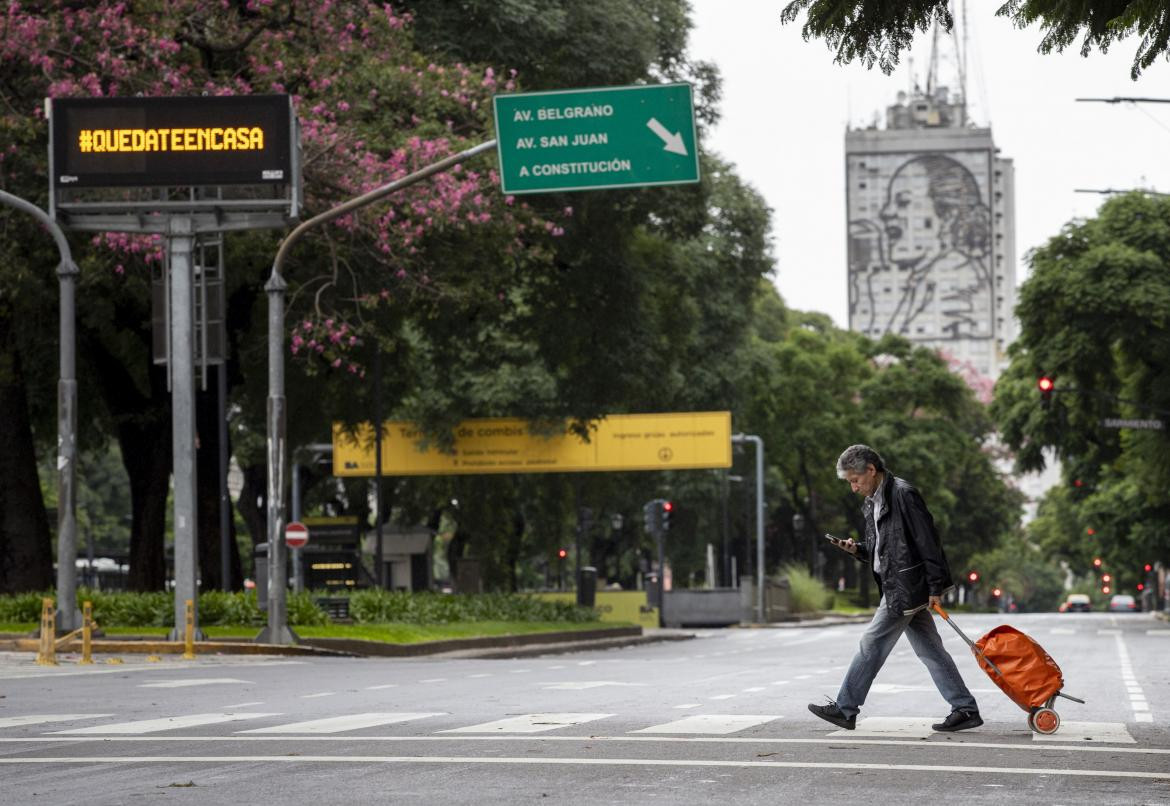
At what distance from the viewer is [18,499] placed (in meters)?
31.4

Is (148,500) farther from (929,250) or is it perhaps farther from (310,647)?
(929,250)

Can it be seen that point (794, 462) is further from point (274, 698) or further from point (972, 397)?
point (274, 698)

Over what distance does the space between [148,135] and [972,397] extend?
6987 centimetres

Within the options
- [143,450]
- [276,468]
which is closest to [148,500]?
[143,450]

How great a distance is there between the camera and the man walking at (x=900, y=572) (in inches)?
416

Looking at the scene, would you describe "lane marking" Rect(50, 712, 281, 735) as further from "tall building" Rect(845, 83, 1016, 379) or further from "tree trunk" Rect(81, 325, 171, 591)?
"tall building" Rect(845, 83, 1016, 379)

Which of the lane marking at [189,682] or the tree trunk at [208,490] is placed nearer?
the lane marking at [189,682]

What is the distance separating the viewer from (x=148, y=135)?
24031mm

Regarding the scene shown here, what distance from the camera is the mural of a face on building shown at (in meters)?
173

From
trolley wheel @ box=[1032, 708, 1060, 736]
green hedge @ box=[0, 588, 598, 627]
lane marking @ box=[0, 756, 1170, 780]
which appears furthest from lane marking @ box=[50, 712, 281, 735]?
green hedge @ box=[0, 588, 598, 627]

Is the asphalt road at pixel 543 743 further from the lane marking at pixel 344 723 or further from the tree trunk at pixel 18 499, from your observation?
the tree trunk at pixel 18 499

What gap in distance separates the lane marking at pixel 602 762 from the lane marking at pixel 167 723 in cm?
195

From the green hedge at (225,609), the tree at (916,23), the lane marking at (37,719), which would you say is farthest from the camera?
the green hedge at (225,609)

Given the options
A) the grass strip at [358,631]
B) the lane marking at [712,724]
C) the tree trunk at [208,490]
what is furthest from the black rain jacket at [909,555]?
the tree trunk at [208,490]
